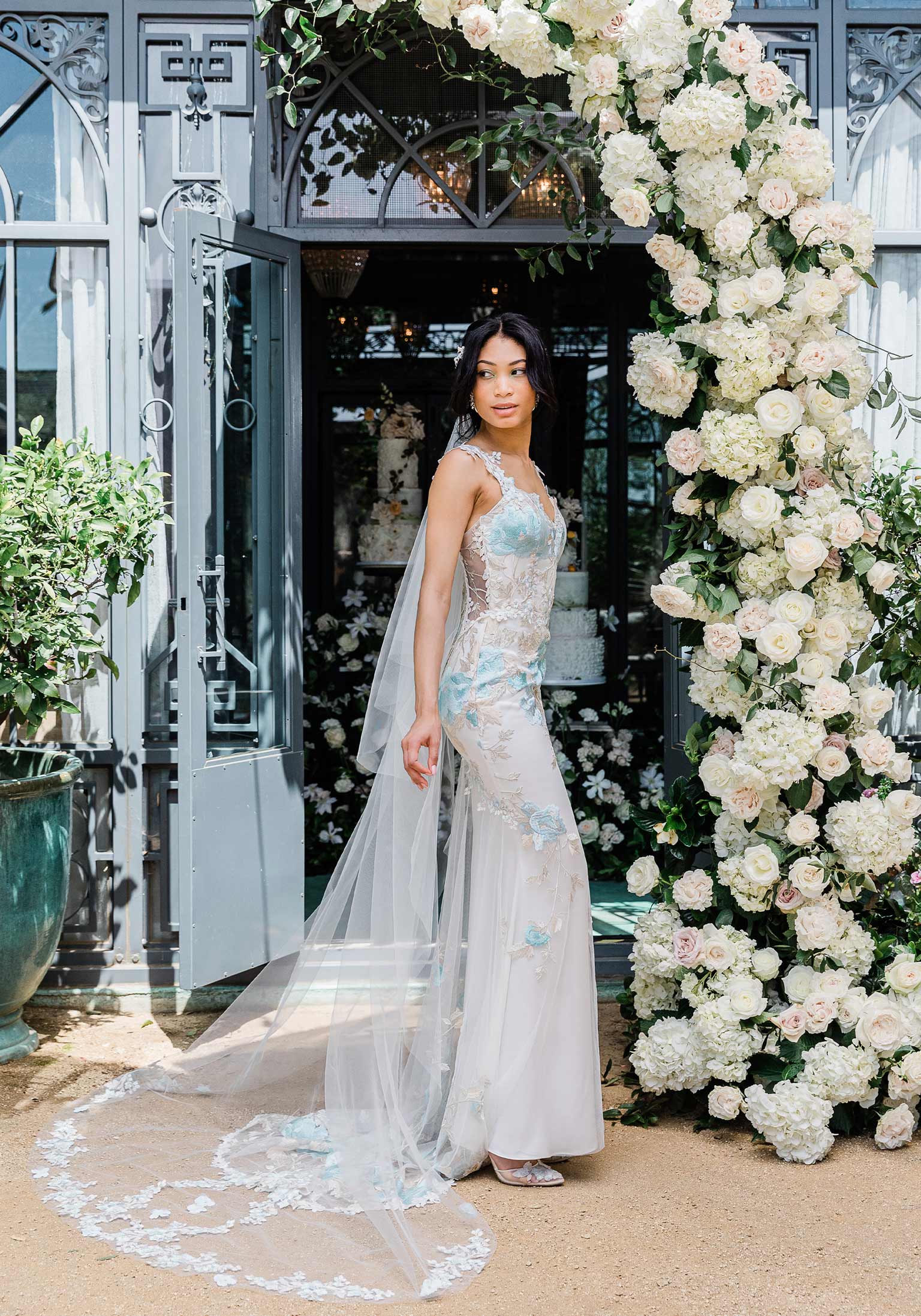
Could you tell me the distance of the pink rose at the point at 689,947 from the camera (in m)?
3.46

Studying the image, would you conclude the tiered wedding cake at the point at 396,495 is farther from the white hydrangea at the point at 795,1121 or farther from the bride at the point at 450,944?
the white hydrangea at the point at 795,1121

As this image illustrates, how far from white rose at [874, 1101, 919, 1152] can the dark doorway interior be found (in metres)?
3.98

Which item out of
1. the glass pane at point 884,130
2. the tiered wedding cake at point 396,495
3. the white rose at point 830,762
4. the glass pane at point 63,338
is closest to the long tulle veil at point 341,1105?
the white rose at point 830,762

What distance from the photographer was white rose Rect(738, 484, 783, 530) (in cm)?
334

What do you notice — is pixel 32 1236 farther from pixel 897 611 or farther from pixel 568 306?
A: pixel 568 306

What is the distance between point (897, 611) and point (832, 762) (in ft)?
2.48

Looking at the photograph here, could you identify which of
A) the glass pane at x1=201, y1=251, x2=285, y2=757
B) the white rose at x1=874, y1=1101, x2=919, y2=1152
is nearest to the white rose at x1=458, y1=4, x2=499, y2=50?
the glass pane at x1=201, y1=251, x2=285, y2=757

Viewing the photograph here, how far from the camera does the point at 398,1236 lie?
2.71 meters

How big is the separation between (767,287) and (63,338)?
2.61 m

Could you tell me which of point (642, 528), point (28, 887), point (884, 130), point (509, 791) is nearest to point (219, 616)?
point (28, 887)

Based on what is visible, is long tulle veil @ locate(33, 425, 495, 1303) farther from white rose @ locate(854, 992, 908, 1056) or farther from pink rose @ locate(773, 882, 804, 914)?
white rose @ locate(854, 992, 908, 1056)

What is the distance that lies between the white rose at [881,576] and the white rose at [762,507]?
0.31m

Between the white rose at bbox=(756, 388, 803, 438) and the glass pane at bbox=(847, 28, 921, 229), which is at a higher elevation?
the glass pane at bbox=(847, 28, 921, 229)

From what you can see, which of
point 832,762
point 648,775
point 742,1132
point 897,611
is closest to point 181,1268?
point 742,1132
